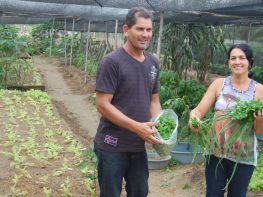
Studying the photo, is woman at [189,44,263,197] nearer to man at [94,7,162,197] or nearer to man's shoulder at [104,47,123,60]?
man at [94,7,162,197]

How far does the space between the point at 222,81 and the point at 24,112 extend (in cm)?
446

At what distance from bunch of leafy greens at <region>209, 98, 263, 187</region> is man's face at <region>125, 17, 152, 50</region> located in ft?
2.19

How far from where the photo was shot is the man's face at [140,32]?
188 cm

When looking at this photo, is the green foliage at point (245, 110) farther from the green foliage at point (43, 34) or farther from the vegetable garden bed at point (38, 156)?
the green foliage at point (43, 34)

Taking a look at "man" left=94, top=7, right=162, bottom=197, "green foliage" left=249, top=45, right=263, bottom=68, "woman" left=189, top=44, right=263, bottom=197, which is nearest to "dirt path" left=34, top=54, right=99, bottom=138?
"man" left=94, top=7, right=162, bottom=197

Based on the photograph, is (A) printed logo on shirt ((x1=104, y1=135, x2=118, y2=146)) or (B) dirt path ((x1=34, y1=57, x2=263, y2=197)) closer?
(A) printed logo on shirt ((x1=104, y1=135, x2=118, y2=146))

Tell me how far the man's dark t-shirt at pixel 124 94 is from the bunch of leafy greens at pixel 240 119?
481 mm

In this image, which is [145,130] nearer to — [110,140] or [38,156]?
[110,140]

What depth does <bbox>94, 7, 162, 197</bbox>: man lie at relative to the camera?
184 centimetres

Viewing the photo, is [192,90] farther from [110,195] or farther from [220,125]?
[110,195]

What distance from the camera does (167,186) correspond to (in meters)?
3.82

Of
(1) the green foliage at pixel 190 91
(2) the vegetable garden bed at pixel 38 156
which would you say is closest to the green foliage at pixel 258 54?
(1) the green foliage at pixel 190 91

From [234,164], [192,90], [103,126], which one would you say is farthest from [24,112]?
[234,164]

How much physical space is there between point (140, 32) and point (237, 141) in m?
0.92
